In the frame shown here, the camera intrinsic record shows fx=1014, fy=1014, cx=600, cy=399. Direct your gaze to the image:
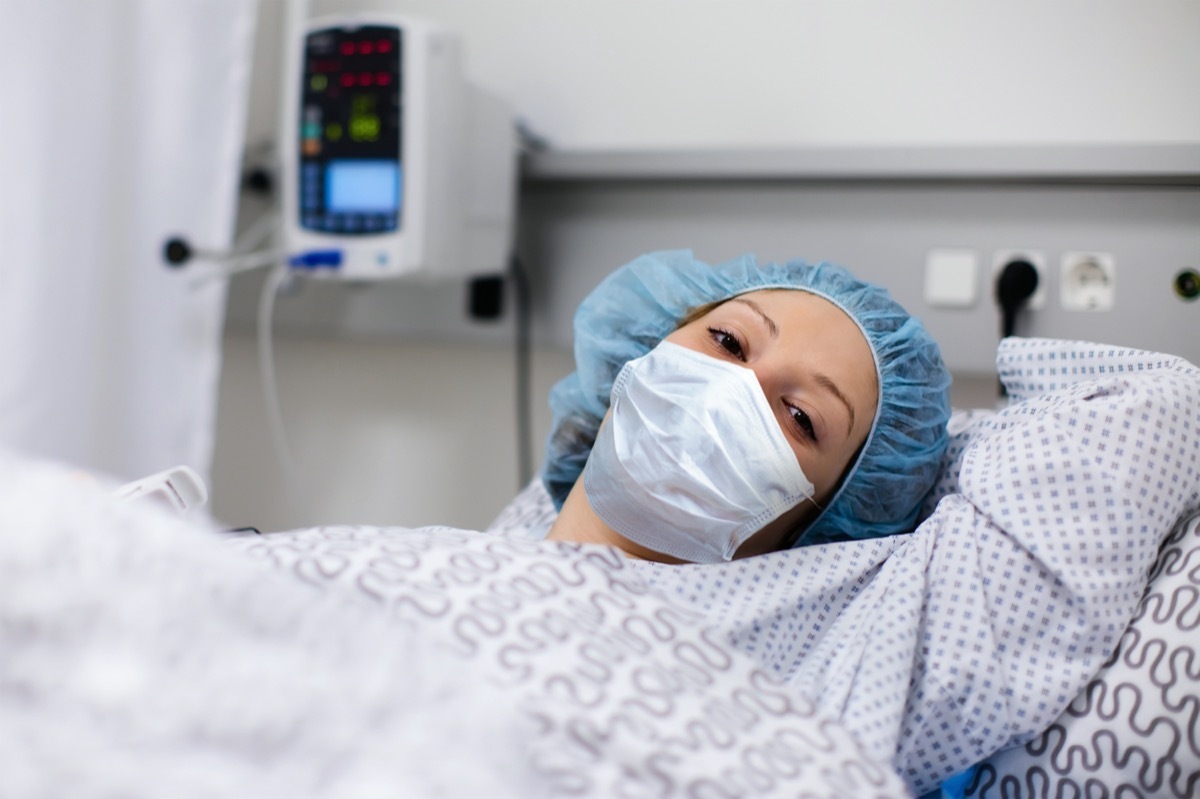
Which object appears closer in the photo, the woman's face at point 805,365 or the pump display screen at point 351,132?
the woman's face at point 805,365

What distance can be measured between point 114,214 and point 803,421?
4.18 feet

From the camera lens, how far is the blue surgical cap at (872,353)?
1133mm

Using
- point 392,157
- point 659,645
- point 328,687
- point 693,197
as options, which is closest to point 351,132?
point 392,157

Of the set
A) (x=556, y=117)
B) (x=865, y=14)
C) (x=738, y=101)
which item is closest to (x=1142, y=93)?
(x=865, y=14)

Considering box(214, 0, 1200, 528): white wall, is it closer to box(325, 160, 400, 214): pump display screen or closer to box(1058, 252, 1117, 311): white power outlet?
box(1058, 252, 1117, 311): white power outlet

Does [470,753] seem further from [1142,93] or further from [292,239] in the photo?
[1142,93]

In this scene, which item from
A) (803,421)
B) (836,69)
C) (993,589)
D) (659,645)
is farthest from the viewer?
(836,69)

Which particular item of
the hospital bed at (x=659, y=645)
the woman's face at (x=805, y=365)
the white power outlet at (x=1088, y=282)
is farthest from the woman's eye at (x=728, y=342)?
the white power outlet at (x=1088, y=282)

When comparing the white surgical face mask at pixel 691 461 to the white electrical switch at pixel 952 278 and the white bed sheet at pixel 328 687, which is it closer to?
the white bed sheet at pixel 328 687

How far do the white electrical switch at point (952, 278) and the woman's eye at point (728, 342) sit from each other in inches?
24.3

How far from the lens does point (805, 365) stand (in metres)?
1.08

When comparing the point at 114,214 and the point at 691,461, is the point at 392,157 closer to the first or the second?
the point at 114,214

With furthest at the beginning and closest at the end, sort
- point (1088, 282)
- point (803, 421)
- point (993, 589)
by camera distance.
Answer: point (1088, 282), point (803, 421), point (993, 589)

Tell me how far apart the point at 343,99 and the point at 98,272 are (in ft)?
1.62
